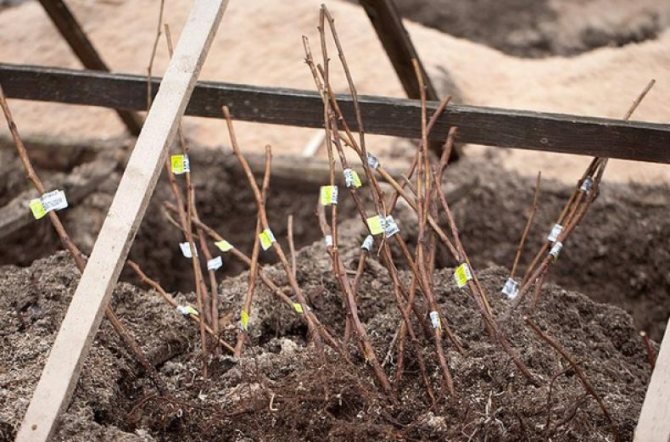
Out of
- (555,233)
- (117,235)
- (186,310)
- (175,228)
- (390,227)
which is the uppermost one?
(117,235)

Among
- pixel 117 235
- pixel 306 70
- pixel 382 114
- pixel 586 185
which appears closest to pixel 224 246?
pixel 117 235

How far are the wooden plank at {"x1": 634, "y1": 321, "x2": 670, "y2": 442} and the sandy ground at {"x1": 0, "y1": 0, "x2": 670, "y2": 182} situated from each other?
2440mm

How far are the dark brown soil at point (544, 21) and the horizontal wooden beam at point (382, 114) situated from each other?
296 cm

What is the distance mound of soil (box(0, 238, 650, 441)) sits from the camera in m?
2.47

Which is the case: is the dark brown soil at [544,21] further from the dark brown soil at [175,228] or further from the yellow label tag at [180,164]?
the yellow label tag at [180,164]

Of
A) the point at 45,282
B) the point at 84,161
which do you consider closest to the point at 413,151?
the point at 84,161

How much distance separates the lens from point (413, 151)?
470cm

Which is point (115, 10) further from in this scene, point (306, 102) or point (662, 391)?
point (662, 391)

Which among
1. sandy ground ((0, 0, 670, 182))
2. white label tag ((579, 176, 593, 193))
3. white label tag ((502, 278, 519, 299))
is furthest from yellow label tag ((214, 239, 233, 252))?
sandy ground ((0, 0, 670, 182))

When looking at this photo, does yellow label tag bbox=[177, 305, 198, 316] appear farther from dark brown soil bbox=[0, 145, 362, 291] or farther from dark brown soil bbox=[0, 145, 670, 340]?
dark brown soil bbox=[0, 145, 362, 291]

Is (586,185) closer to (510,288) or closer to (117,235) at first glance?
(510,288)

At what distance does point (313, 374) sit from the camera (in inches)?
98.2

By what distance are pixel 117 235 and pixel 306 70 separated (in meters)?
Result: 2.87

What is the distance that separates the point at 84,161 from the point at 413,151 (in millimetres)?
1551
